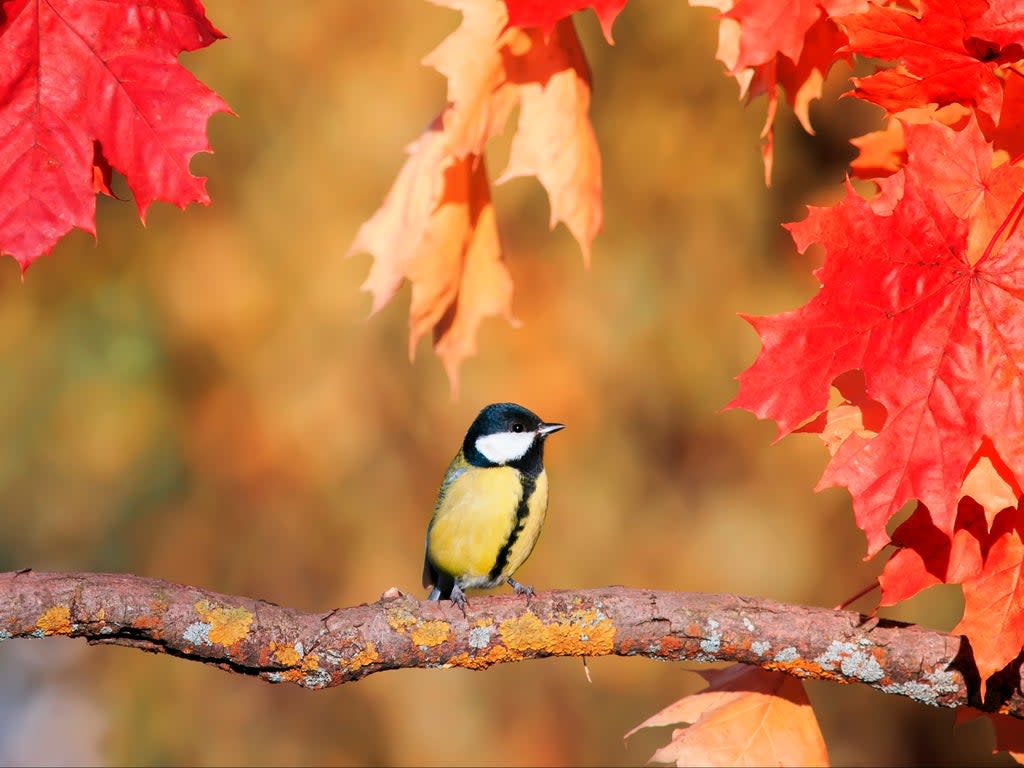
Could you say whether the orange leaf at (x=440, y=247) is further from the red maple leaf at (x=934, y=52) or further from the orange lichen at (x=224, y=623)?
the red maple leaf at (x=934, y=52)

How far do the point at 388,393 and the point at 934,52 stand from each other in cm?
310

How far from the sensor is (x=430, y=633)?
1.57m

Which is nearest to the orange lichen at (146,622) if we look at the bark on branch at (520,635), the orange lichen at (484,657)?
the bark on branch at (520,635)

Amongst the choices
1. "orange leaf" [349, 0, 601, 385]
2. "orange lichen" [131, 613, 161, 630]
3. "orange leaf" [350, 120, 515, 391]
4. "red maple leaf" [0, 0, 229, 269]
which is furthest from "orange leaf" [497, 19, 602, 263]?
"orange lichen" [131, 613, 161, 630]

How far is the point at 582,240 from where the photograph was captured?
1677mm

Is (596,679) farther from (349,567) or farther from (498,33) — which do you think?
(498,33)

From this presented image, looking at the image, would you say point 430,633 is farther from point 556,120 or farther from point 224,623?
point 556,120

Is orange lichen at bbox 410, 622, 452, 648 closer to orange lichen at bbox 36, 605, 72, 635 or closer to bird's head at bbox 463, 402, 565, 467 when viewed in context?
orange lichen at bbox 36, 605, 72, 635

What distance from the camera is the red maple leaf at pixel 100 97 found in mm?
1380

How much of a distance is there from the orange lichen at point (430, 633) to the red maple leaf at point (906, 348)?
57 cm

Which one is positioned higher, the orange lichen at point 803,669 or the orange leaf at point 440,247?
the orange leaf at point 440,247

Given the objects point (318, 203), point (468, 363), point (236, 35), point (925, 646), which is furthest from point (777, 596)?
point (236, 35)

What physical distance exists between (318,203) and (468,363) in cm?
81

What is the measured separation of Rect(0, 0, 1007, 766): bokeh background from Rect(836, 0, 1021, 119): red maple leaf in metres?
2.79
